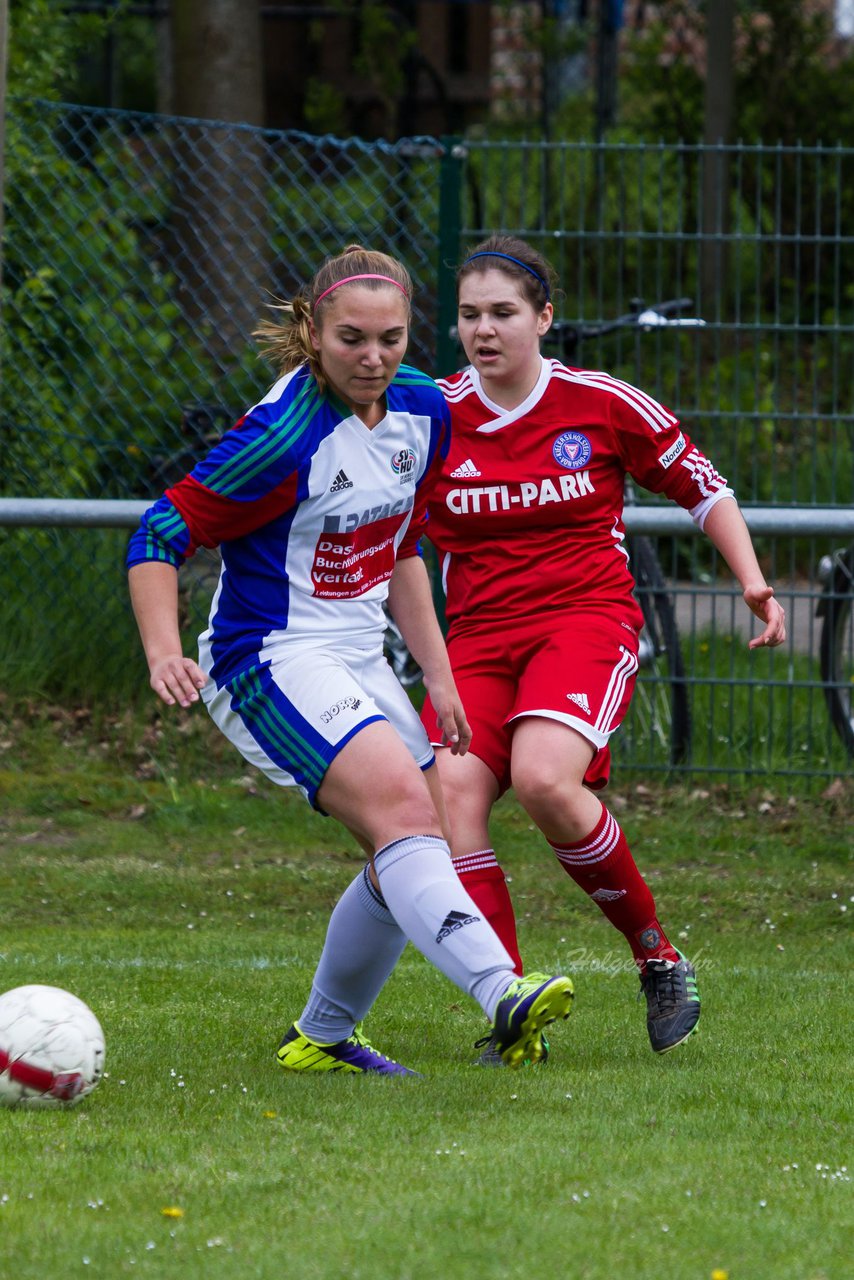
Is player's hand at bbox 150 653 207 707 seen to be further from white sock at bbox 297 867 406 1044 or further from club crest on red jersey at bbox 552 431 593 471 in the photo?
club crest on red jersey at bbox 552 431 593 471

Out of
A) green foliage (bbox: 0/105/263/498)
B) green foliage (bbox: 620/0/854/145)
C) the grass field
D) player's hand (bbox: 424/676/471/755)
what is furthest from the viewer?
green foliage (bbox: 620/0/854/145)

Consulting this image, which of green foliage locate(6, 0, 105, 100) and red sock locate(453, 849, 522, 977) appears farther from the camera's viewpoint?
green foliage locate(6, 0, 105, 100)

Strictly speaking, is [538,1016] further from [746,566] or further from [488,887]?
[746,566]

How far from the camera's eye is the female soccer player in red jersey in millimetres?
4621

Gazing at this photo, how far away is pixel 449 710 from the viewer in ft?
14.6

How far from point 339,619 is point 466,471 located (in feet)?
2.95

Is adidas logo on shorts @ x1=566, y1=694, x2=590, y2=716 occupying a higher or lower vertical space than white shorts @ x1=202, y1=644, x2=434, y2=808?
lower

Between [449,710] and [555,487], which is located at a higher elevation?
[555,487]

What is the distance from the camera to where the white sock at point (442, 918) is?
12.8 feet

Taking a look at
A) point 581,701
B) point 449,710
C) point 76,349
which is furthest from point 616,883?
point 76,349

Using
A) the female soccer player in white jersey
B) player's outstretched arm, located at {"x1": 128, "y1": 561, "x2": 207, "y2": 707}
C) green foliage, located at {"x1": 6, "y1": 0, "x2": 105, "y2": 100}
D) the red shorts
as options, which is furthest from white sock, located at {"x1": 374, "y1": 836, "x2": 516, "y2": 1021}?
green foliage, located at {"x1": 6, "y1": 0, "x2": 105, "y2": 100}

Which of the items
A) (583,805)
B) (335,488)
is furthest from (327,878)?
(335,488)

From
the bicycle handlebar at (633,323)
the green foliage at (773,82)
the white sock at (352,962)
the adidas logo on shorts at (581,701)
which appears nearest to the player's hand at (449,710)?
the adidas logo on shorts at (581,701)

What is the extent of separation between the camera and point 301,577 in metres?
4.18
